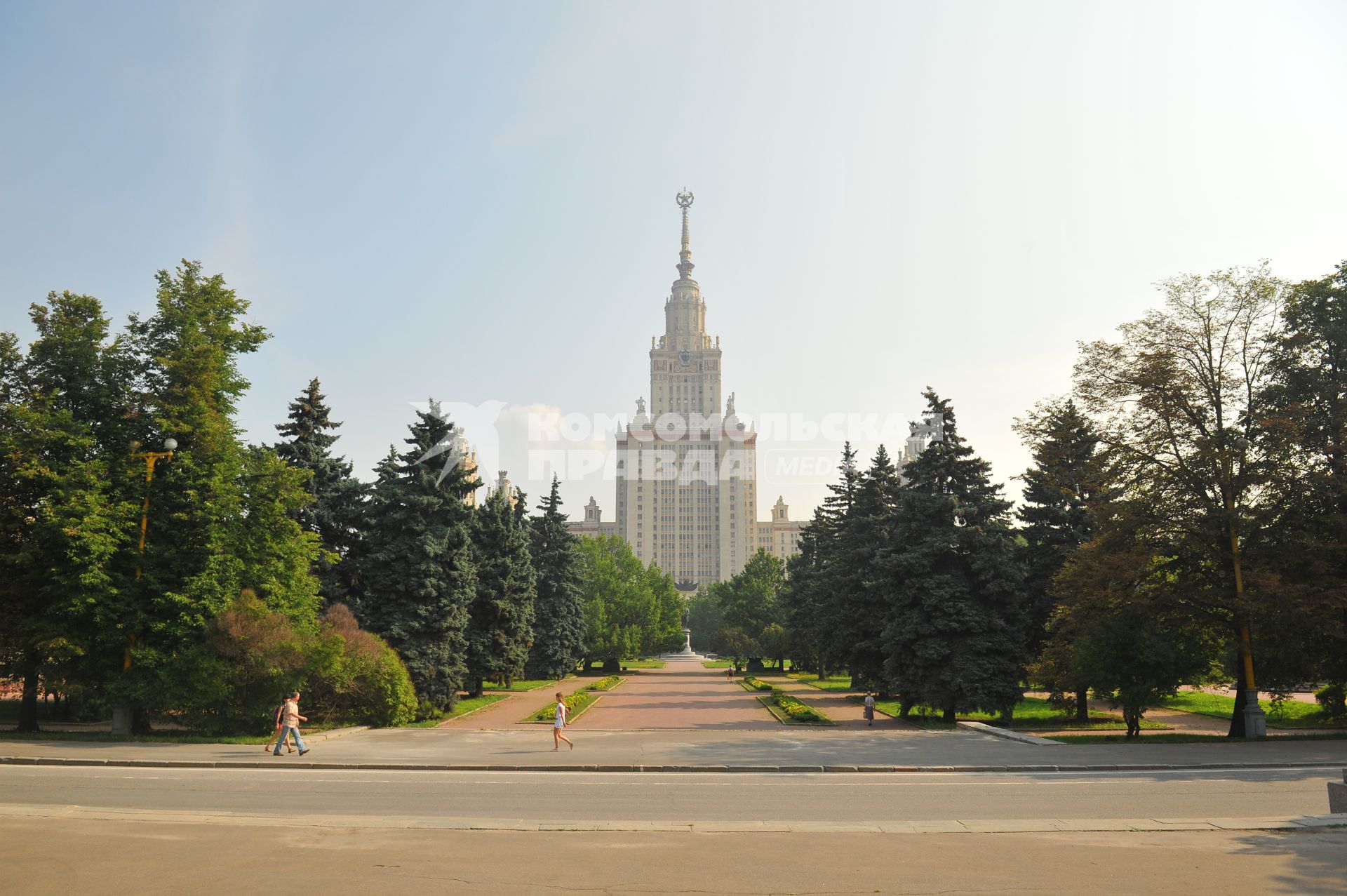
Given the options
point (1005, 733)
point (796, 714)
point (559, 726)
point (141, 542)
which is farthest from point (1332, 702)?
point (141, 542)

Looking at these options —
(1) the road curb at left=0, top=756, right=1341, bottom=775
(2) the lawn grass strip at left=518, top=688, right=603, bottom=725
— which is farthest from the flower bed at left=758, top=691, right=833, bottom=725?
(1) the road curb at left=0, top=756, right=1341, bottom=775

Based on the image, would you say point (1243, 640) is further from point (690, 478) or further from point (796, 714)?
point (690, 478)

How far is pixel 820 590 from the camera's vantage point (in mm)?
50844

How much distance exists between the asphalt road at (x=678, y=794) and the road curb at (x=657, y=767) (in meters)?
0.44

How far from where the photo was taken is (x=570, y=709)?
124 ft

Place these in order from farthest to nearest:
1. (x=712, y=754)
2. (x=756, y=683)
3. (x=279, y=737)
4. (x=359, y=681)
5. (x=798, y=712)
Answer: (x=756, y=683), (x=798, y=712), (x=359, y=681), (x=712, y=754), (x=279, y=737)

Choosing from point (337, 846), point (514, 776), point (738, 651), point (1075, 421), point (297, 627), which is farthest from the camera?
point (738, 651)

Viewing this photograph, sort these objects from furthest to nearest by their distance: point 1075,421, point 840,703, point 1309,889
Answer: point 840,703, point 1075,421, point 1309,889

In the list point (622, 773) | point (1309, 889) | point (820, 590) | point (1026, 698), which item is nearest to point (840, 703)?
point (820, 590)

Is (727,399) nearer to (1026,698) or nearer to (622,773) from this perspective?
(1026,698)

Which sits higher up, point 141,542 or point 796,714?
point 141,542

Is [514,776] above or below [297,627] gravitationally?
below

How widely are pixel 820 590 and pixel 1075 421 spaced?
799 inches

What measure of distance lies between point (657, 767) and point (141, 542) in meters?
18.8
